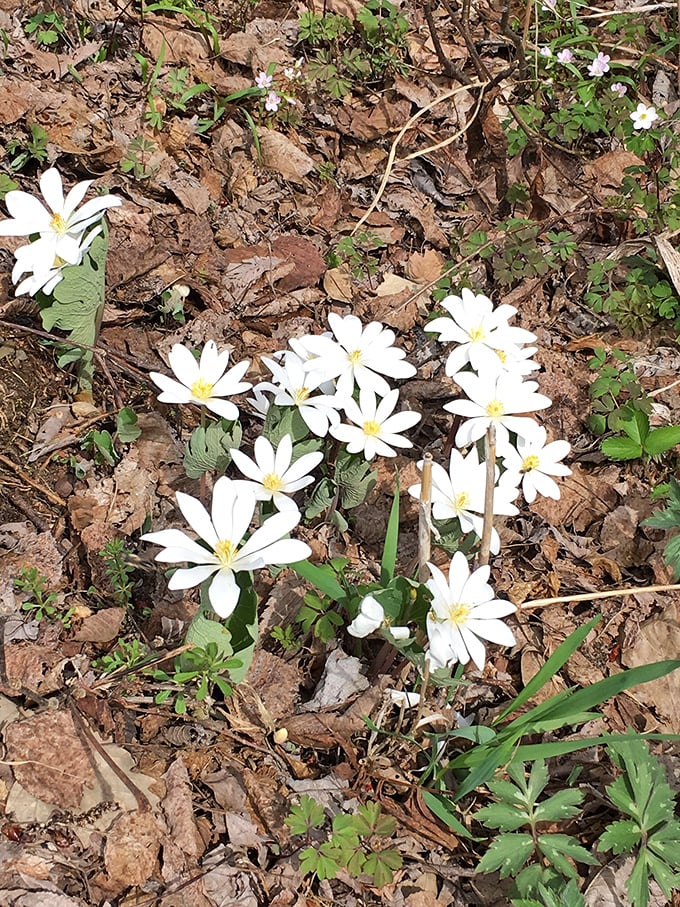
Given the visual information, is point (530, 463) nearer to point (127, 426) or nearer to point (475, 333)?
point (475, 333)

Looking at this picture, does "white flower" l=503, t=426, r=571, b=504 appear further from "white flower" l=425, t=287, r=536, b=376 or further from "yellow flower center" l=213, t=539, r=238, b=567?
"yellow flower center" l=213, t=539, r=238, b=567

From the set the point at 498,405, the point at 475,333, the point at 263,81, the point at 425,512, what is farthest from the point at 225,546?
the point at 263,81

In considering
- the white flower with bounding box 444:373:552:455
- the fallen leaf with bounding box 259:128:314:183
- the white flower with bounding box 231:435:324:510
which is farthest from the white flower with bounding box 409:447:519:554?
the fallen leaf with bounding box 259:128:314:183

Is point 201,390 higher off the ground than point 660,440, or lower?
higher

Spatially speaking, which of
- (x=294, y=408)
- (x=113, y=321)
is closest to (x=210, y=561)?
(x=294, y=408)

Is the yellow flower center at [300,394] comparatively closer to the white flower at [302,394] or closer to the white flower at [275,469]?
the white flower at [302,394]

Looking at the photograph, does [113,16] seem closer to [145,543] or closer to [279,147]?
[279,147]

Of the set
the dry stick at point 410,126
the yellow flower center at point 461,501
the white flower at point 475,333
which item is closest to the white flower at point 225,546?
the yellow flower center at point 461,501
